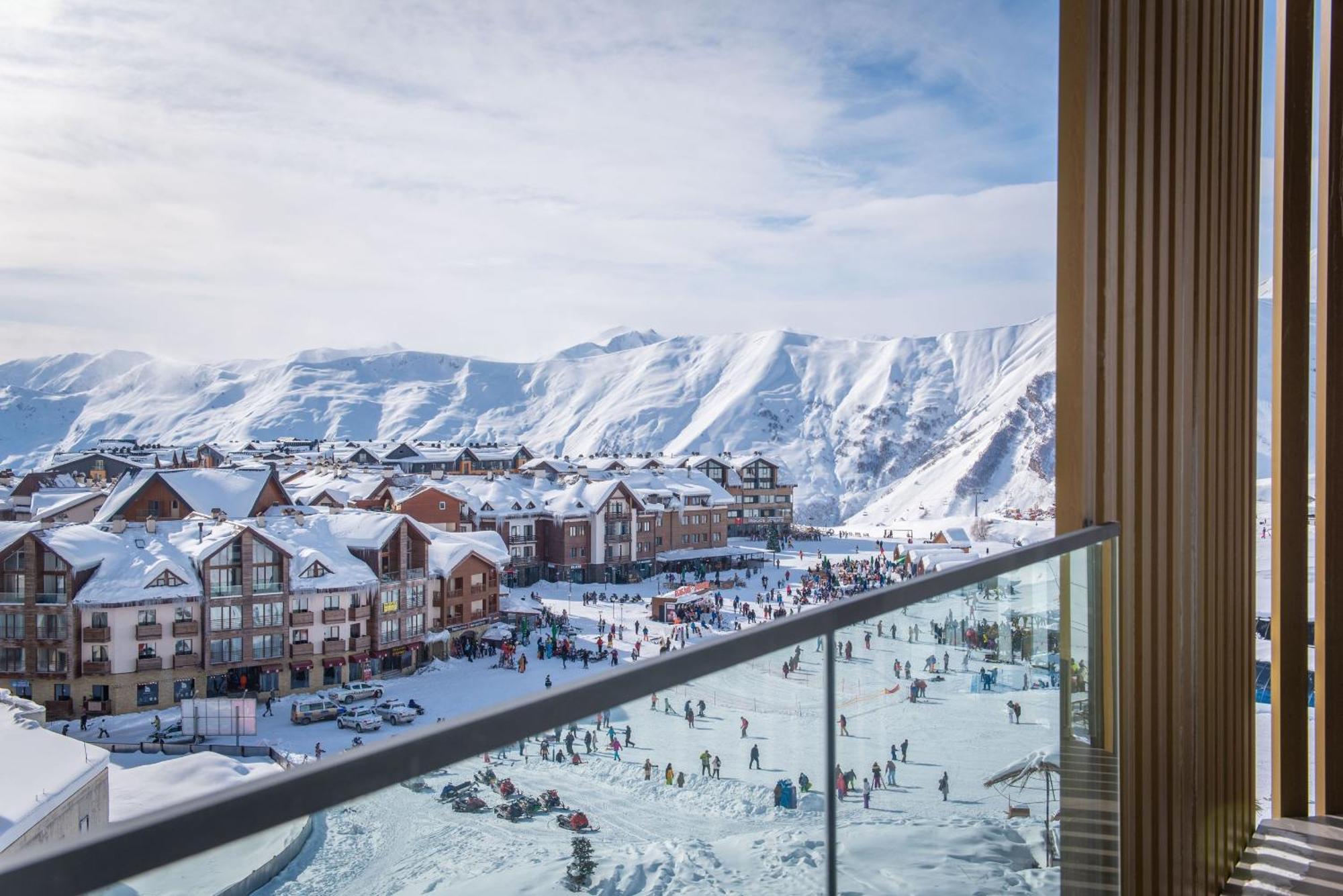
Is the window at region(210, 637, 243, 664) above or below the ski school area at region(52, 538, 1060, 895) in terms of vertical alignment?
below

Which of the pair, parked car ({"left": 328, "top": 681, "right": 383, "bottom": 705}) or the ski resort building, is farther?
parked car ({"left": 328, "top": 681, "right": 383, "bottom": 705})

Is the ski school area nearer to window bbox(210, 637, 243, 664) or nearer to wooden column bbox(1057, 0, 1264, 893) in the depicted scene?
wooden column bbox(1057, 0, 1264, 893)

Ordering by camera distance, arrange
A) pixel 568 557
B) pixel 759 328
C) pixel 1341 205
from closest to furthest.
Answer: pixel 1341 205, pixel 568 557, pixel 759 328

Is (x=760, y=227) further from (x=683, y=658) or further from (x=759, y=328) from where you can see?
(x=683, y=658)

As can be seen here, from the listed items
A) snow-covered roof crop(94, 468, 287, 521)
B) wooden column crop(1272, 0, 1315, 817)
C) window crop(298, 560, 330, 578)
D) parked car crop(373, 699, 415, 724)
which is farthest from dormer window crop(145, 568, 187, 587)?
wooden column crop(1272, 0, 1315, 817)

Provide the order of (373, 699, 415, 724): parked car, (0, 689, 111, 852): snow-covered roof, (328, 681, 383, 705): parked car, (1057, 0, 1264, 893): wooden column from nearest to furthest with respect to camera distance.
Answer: (0, 689, 111, 852): snow-covered roof
(1057, 0, 1264, 893): wooden column
(373, 699, 415, 724): parked car
(328, 681, 383, 705): parked car

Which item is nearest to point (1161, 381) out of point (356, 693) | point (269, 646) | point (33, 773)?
point (33, 773)

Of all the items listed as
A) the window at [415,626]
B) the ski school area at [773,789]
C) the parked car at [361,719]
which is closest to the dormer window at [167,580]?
the parked car at [361,719]

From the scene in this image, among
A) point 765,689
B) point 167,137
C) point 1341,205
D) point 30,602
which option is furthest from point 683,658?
point 167,137
